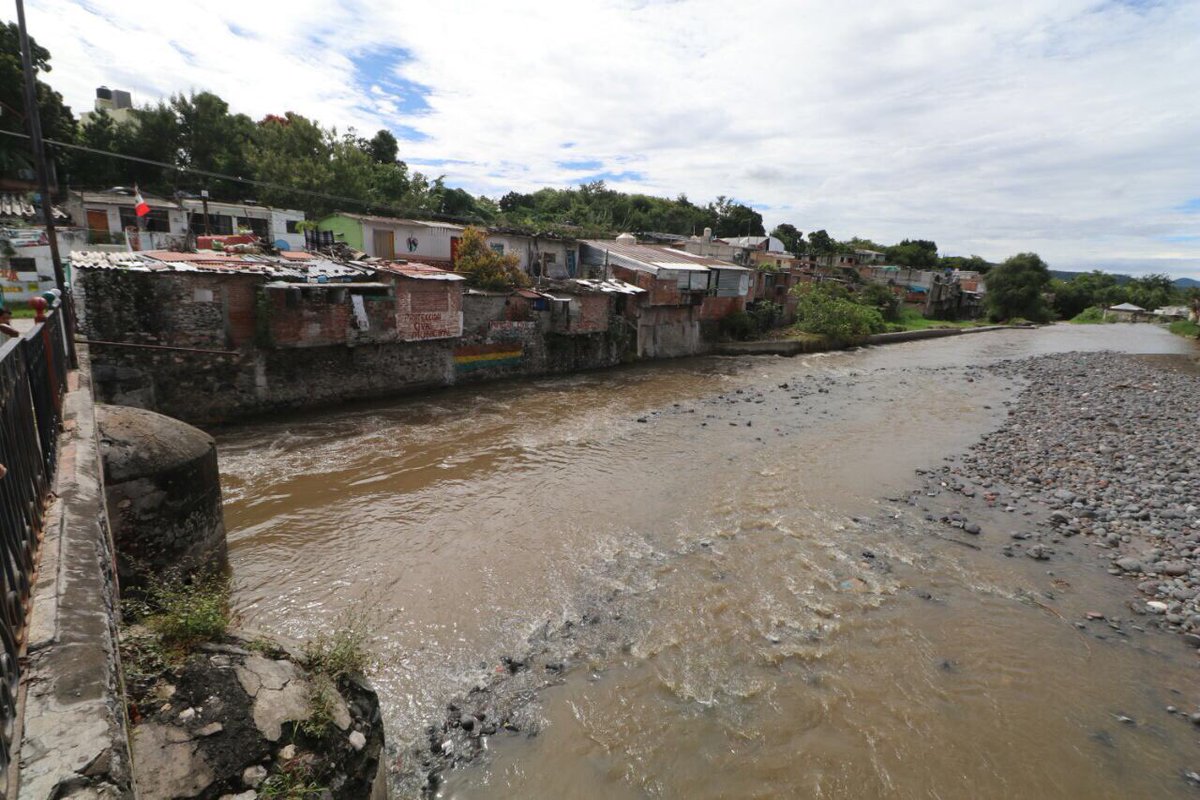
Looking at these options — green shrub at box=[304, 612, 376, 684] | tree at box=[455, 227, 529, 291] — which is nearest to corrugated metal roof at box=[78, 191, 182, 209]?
tree at box=[455, 227, 529, 291]

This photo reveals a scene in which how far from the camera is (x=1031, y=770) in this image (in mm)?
5148

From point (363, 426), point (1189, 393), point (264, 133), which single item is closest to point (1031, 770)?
point (363, 426)

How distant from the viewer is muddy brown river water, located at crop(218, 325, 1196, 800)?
5176mm

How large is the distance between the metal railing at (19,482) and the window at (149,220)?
97.6ft

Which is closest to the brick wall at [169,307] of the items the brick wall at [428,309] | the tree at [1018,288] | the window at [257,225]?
the brick wall at [428,309]

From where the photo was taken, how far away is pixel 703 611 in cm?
734

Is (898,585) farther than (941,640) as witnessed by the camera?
Yes

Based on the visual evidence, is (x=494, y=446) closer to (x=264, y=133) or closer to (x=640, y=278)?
(x=640, y=278)

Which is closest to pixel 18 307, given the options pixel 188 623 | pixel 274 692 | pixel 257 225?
pixel 257 225

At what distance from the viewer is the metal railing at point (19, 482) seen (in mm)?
2004

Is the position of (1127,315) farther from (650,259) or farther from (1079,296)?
(650,259)

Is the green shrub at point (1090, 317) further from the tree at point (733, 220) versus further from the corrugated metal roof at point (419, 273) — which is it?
the corrugated metal roof at point (419, 273)

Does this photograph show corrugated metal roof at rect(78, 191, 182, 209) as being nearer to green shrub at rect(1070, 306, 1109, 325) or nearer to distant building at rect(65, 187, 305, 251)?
distant building at rect(65, 187, 305, 251)

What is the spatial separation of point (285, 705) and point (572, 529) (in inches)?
241
